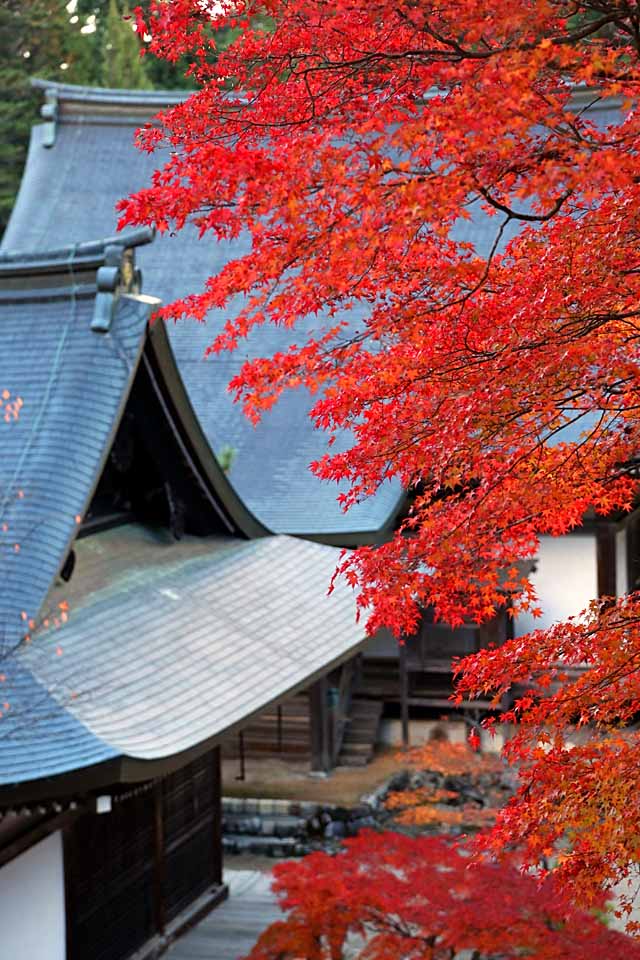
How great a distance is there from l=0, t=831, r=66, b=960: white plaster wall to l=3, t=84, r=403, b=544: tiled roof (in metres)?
6.77

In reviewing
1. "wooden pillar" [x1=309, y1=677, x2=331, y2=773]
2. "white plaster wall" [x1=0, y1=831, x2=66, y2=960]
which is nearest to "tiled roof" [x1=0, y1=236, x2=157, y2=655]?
"white plaster wall" [x1=0, y1=831, x2=66, y2=960]

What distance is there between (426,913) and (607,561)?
8890 millimetres

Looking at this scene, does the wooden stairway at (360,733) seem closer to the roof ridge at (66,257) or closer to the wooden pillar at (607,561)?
the wooden pillar at (607,561)

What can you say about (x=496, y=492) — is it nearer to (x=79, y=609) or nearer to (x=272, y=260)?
(x=272, y=260)

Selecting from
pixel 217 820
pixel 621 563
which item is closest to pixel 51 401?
pixel 217 820

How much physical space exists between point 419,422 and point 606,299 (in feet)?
2.49

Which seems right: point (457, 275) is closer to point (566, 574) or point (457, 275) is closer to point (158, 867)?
point (158, 867)

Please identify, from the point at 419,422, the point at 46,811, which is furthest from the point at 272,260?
the point at 46,811

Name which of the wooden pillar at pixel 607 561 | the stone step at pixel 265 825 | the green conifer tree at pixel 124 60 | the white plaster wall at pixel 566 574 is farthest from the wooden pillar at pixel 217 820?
the green conifer tree at pixel 124 60

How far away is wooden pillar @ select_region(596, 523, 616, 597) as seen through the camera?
15.6 meters

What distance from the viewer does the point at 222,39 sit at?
114 ft

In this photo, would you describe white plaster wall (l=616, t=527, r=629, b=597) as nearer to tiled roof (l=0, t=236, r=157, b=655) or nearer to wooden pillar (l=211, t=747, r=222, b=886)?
wooden pillar (l=211, t=747, r=222, b=886)

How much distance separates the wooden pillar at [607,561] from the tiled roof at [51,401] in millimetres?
8160

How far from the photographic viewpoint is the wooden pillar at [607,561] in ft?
51.1
